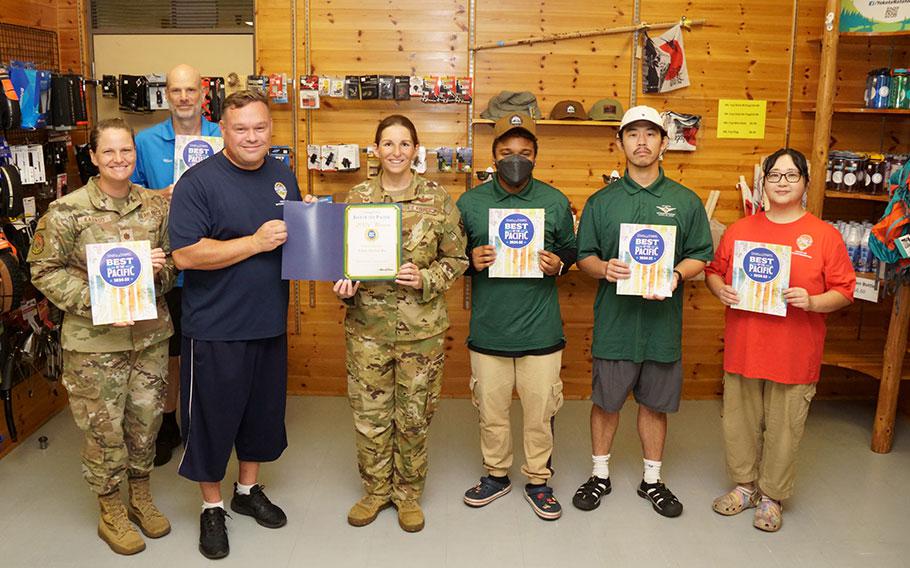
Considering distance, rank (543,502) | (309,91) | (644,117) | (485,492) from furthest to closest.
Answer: (309,91), (485,492), (543,502), (644,117)

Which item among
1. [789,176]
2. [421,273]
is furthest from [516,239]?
[789,176]

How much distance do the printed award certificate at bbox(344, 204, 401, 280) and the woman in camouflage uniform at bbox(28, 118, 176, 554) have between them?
2.42 ft

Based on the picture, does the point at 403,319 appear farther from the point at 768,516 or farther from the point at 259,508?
the point at 768,516

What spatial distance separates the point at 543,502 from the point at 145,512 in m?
1.72

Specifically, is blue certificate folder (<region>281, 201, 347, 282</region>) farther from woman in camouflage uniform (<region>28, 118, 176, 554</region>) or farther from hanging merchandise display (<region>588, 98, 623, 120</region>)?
hanging merchandise display (<region>588, 98, 623, 120</region>)

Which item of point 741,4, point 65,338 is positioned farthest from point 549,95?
point 65,338

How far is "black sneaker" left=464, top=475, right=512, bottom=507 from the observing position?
11.7ft

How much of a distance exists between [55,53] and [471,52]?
255 centimetres

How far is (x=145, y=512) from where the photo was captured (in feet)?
10.8

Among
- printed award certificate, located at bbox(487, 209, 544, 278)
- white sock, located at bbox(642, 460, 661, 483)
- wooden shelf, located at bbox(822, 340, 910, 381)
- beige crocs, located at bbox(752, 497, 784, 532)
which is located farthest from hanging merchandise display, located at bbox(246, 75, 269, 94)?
wooden shelf, located at bbox(822, 340, 910, 381)

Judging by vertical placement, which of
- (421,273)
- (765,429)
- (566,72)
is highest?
(566,72)

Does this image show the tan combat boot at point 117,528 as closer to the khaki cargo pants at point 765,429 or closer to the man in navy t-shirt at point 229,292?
the man in navy t-shirt at point 229,292

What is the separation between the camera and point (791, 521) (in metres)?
3.47

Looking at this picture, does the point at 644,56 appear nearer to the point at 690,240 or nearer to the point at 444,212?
the point at 690,240
